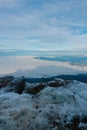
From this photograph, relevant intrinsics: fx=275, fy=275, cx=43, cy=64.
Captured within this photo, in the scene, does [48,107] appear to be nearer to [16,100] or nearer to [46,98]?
[46,98]

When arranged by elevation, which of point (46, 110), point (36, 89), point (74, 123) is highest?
point (36, 89)

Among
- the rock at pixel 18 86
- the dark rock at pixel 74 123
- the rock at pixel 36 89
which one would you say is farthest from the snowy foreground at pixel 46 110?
the rock at pixel 18 86

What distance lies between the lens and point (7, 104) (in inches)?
1151

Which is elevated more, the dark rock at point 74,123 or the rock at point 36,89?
the rock at point 36,89

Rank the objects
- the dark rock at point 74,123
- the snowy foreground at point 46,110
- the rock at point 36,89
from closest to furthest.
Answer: the snowy foreground at point 46,110, the dark rock at point 74,123, the rock at point 36,89

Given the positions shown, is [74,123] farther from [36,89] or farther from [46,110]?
[36,89]

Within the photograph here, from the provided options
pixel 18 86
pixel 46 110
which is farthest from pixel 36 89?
pixel 46 110

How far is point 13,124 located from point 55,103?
5.14m

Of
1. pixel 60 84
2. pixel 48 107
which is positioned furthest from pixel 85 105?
pixel 60 84

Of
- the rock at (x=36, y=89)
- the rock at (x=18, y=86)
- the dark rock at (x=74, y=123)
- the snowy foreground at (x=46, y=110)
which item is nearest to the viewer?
the snowy foreground at (x=46, y=110)

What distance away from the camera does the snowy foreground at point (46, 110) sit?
25531mm

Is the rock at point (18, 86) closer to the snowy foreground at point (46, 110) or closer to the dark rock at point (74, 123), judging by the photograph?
the snowy foreground at point (46, 110)

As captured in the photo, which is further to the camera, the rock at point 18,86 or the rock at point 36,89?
the rock at point 18,86

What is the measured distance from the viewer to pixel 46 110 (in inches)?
1043
